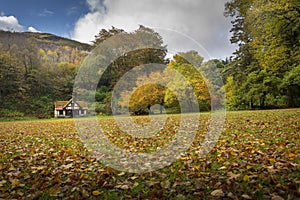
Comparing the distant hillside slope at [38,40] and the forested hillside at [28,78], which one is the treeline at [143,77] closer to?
the forested hillside at [28,78]

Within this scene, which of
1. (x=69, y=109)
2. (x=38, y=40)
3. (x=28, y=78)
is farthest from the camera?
(x=38, y=40)

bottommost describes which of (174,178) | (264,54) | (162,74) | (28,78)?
(174,178)

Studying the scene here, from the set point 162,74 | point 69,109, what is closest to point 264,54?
point 162,74

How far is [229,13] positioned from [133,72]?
43.3 ft

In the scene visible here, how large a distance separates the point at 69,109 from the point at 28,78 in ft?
24.6

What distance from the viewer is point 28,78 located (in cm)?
3403

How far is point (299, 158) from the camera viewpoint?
3.08 m

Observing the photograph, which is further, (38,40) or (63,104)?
(38,40)

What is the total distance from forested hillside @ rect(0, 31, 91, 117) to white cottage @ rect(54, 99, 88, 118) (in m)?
1.26

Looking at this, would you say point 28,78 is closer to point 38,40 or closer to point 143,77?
point 38,40

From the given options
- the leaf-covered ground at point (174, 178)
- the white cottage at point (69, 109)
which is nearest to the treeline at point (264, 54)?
the leaf-covered ground at point (174, 178)

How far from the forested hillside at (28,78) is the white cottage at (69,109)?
4.14 ft

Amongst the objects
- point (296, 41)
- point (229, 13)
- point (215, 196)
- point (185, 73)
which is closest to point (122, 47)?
point (185, 73)

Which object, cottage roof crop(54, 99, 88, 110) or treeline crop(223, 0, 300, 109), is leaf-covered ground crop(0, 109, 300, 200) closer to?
treeline crop(223, 0, 300, 109)
